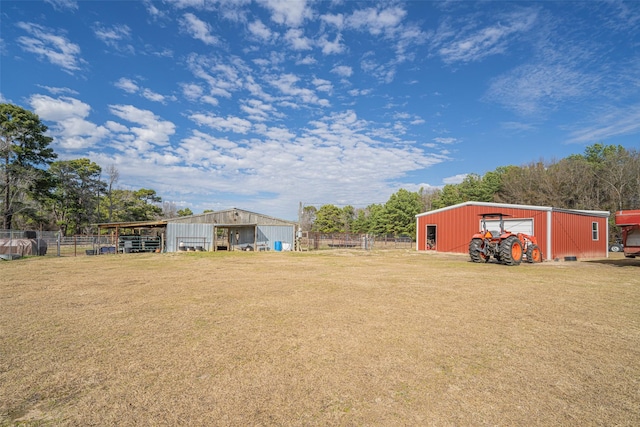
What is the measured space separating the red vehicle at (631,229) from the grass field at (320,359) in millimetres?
9066

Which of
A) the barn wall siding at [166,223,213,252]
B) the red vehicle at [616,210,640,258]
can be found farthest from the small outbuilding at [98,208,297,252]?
the red vehicle at [616,210,640,258]

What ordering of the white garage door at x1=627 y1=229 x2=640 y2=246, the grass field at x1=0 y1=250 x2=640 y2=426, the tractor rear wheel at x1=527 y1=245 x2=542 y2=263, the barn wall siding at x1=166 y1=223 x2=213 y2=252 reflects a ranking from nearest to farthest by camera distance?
the grass field at x1=0 y1=250 x2=640 y2=426 → the white garage door at x1=627 y1=229 x2=640 y2=246 → the tractor rear wheel at x1=527 y1=245 x2=542 y2=263 → the barn wall siding at x1=166 y1=223 x2=213 y2=252

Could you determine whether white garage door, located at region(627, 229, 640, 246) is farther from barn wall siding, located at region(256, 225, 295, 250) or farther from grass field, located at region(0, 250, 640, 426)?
barn wall siding, located at region(256, 225, 295, 250)

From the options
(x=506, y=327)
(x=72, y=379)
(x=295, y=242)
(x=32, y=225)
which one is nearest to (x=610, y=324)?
(x=506, y=327)

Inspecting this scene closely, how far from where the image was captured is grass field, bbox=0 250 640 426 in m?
2.72

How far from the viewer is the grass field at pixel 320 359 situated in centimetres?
272

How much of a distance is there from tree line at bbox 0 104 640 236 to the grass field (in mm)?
24576

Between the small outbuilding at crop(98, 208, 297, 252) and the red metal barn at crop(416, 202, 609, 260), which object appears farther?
the small outbuilding at crop(98, 208, 297, 252)

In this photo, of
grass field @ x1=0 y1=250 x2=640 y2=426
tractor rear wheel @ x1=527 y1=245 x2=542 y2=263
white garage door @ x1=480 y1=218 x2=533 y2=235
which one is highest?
white garage door @ x1=480 y1=218 x2=533 y2=235

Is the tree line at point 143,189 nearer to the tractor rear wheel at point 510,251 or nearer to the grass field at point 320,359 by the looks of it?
the tractor rear wheel at point 510,251

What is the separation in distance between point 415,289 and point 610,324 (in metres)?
Answer: 3.77

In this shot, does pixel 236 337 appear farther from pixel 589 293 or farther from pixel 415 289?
pixel 589 293

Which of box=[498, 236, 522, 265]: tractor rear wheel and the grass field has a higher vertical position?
box=[498, 236, 522, 265]: tractor rear wheel

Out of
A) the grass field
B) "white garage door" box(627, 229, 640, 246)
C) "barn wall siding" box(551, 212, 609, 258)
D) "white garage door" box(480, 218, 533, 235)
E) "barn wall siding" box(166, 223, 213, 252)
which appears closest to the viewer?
the grass field
